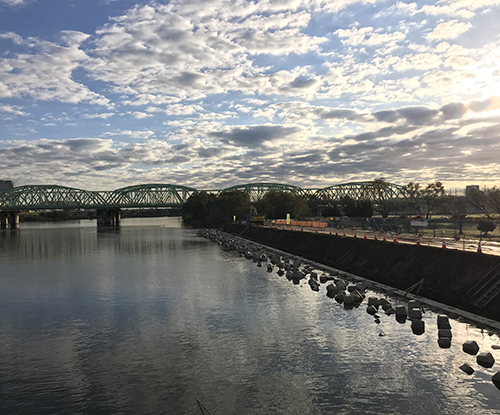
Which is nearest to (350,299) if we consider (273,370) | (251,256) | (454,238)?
(273,370)

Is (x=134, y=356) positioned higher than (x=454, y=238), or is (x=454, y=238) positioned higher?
(x=454, y=238)

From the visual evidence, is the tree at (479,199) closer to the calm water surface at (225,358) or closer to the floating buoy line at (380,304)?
the floating buoy line at (380,304)

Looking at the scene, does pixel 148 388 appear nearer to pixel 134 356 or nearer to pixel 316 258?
pixel 134 356

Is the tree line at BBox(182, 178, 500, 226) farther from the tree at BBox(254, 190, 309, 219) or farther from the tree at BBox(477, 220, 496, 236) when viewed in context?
the tree at BBox(477, 220, 496, 236)

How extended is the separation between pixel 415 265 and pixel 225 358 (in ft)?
64.2

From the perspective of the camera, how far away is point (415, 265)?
3275cm

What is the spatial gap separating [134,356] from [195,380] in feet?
13.7

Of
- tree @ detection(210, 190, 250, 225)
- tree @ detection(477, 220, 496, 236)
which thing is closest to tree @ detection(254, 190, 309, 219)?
tree @ detection(210, 190, 250, 225)

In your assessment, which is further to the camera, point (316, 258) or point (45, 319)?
point (316, 258)

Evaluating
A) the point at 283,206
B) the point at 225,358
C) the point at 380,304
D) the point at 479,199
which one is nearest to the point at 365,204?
the point at 479,199

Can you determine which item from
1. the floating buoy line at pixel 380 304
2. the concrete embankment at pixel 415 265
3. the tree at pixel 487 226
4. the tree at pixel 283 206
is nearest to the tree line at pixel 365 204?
the tree at pixel 283 206

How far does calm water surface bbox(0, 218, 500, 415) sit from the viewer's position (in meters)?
14.9

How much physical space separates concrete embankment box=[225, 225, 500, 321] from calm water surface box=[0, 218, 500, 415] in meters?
3.36

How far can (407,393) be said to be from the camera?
50.5 feet
